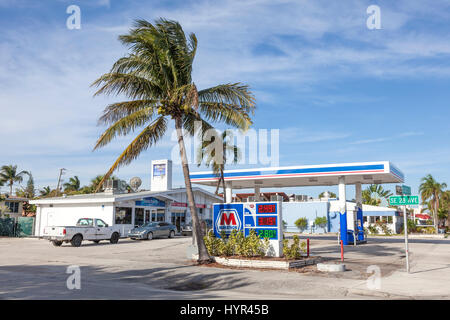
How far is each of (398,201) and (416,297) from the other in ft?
15.5

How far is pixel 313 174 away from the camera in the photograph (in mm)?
29375

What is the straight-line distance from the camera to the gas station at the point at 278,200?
1559cm

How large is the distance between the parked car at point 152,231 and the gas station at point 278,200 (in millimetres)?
4739

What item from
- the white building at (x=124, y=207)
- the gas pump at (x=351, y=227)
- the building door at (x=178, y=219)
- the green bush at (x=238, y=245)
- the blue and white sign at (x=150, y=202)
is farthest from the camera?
the building door at (x=178, y=219)

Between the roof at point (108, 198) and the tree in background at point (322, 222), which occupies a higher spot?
the roof at point (108, 198)

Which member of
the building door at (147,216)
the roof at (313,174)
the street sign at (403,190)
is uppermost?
the roof at (313,174)

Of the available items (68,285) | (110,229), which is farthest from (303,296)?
(110,229)

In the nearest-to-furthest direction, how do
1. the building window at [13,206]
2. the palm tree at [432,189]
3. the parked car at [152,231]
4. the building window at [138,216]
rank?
1. the parked car at [152,231]
2. the building window at [138,216]
3. the building window at [13,206]
4. the palm tree at [432,189]

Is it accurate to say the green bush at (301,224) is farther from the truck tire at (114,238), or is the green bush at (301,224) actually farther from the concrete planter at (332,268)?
the concrete planter at (332,268)

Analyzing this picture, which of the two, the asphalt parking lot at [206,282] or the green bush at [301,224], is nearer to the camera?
the asphalt parking lot at [206,282]

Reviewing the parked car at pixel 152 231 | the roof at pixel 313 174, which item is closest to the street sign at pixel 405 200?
the roof at pixel 313 174

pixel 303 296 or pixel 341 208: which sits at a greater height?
pixel 341 208
